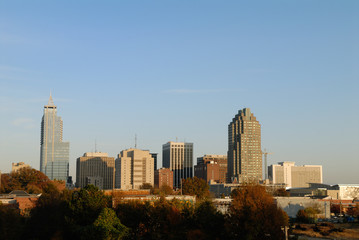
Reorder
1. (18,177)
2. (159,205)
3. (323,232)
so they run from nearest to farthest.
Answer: (159,205)
(323,232)
(18,177)

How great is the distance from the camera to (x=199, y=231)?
58188mm

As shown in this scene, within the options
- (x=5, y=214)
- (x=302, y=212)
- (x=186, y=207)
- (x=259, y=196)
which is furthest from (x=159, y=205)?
(x=302, y=212)

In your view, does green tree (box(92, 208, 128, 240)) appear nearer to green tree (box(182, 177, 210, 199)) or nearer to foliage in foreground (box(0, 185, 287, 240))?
foliage in foreground (box(0, 185, 287, 240))

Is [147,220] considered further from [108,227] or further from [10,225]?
[10,225]

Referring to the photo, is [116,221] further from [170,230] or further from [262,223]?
[262,223]

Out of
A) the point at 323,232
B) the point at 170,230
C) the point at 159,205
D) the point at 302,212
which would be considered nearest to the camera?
the point at 170,230

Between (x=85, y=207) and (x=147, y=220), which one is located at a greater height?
(x=85, y=207)

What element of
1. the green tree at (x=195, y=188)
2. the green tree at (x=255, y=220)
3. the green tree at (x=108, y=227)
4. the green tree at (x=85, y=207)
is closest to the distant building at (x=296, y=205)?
the green tree at (x=195, y=188)

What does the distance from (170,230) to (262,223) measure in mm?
12868

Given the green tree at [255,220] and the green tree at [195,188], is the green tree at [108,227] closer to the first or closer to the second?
the green tree at [255,220]

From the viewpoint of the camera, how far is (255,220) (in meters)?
A: 58.0

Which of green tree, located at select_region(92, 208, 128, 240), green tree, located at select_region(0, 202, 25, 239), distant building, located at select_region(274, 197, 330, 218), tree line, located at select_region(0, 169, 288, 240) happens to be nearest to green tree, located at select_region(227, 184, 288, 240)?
tree line, located at select_region(0, 169, 288, 240)

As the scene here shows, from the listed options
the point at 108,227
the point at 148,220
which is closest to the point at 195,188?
the point at 148,220

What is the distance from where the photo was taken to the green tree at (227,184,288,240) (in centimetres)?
5797
